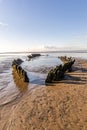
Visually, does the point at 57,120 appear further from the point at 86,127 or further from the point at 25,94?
the point at 25,94

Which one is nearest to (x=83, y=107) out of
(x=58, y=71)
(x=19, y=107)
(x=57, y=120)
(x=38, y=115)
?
(x=57, y=120)

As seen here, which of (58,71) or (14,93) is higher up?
(58,71)

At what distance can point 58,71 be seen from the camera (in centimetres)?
1680

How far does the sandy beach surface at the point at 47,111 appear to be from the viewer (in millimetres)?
7219

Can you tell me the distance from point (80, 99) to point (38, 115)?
3.39 m

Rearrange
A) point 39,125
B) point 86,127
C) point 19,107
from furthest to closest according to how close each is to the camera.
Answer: point 19,107
point 39,125
point 86,127

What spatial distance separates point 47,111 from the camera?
873 cm

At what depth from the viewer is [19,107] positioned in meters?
9.62

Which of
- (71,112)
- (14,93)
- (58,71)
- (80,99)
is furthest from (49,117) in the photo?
(58,71)

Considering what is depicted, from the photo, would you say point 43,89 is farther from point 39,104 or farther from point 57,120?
point 57,120

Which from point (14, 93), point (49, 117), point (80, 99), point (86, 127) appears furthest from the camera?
point (14, 93)

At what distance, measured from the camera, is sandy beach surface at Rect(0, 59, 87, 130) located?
722 cm

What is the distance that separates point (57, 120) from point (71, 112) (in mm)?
1148

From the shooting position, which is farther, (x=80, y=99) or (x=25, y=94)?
(x=25, y=94)
